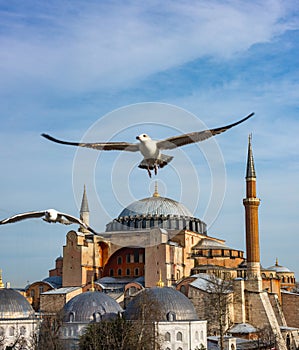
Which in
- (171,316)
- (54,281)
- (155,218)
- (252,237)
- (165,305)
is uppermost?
(155,218)

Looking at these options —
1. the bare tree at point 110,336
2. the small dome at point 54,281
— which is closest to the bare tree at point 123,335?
the bare tree at point 110,336

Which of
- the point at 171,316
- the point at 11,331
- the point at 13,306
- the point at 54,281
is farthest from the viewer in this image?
the point at 54,281

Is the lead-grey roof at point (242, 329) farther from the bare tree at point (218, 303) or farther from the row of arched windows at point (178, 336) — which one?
the row of arched windows at point (178, 336)

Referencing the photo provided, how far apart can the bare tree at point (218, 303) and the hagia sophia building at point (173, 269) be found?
25cm

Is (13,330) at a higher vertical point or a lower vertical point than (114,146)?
Answer: lower

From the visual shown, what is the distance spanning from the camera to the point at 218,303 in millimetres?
36438

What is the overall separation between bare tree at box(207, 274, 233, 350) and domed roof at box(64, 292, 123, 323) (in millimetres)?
5753

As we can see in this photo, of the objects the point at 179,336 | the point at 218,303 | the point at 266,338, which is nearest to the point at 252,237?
the point at 266,338

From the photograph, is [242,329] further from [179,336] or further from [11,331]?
[11,331]

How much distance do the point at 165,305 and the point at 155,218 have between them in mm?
14832

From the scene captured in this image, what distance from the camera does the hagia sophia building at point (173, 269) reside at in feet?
135

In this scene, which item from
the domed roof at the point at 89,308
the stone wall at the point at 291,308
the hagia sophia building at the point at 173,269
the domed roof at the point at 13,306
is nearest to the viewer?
the domed roof at the point at 89,308

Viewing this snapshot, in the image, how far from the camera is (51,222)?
1557cm

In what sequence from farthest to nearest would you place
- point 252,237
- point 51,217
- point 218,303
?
point 252,237 < point 218,303 < point 51,217
